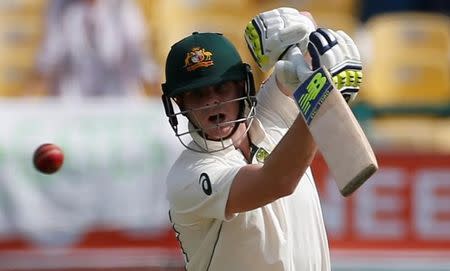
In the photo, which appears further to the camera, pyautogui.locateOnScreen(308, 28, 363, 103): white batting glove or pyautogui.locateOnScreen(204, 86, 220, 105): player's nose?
pyautogui.locateOnScreen(204, 86, 220, 105): player's nose

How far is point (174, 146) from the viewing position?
255 inches

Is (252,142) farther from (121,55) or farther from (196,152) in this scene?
(121,55)

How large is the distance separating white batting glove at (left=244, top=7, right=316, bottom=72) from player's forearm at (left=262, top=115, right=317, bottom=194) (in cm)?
32

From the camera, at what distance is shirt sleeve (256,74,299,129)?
11.8 feet

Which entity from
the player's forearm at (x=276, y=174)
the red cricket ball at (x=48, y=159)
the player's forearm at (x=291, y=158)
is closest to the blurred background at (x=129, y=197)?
the red cricket ball at (x=48, y=159)

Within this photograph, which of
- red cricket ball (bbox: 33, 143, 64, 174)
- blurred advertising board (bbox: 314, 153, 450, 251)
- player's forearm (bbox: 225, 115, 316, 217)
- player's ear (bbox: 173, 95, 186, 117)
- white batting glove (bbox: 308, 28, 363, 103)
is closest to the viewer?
white batting glove (bbox: 308, 28, 363, 103)

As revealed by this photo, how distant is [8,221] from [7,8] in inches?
71.2

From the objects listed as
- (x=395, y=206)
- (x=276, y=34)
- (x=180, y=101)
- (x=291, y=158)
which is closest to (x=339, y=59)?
Answer: (x=291, y=158)

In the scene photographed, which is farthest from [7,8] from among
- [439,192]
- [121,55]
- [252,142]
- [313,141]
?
[313,141]

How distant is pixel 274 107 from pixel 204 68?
322mm

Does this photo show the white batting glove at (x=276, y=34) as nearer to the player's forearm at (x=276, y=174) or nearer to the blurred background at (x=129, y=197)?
the player's forearm at (x=276, y=174)

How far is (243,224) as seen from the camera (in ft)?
11.2

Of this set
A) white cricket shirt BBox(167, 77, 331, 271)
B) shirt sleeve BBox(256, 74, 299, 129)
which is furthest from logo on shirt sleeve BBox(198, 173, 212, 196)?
shirt sleeve BBox(256, 74, 299, 129)

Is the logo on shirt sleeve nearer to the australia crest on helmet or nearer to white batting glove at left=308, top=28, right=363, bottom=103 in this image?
the australia crest on helmet
